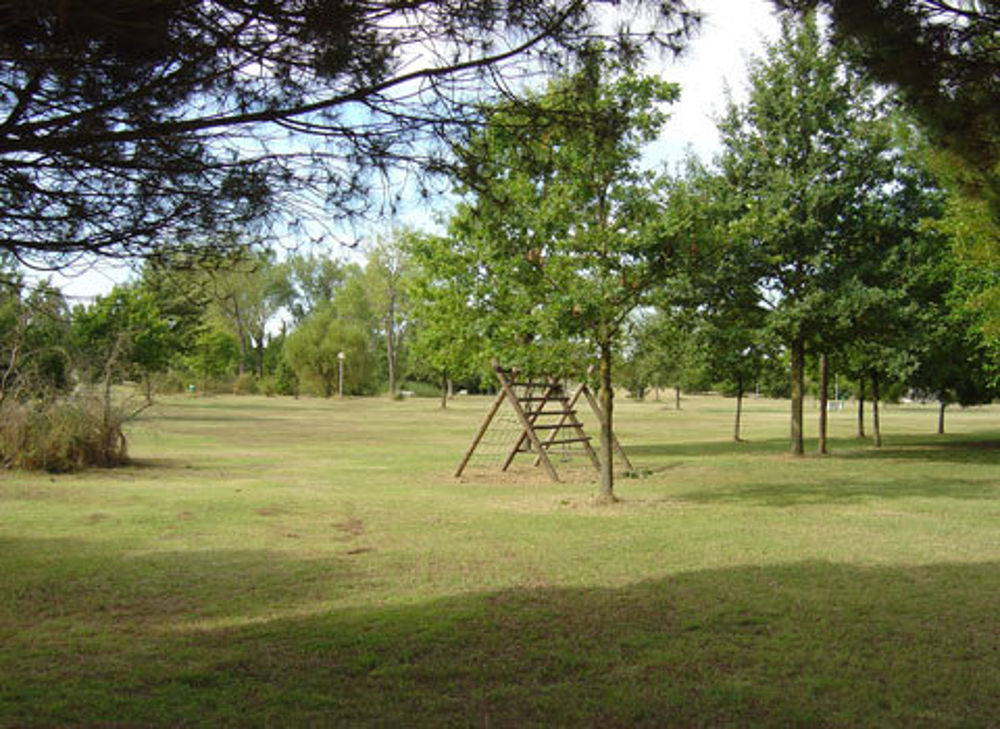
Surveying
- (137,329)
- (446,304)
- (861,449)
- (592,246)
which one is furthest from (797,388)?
(137,329)

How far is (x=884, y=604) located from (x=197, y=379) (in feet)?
231

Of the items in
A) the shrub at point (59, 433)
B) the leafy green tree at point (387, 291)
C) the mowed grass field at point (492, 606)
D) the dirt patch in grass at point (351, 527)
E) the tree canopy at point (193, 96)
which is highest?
the leafy green tree at point (387, 291)

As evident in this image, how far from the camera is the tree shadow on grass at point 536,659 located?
440 cm

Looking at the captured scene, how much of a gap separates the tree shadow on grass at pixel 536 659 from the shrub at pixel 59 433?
8848mm

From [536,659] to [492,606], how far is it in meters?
1.31

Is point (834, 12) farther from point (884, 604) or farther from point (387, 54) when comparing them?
point (884, 604)

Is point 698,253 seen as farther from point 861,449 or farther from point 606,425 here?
point 861,449

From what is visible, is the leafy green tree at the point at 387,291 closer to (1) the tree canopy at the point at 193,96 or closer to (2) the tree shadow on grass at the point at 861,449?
(2) the tree shadow on grass at the point at 861,449

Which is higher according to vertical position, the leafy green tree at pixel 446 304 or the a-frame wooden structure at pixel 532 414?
the leafy green tree at pixel 446 304

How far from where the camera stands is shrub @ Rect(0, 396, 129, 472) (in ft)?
48.8

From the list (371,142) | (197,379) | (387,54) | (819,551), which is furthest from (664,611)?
(197,379)

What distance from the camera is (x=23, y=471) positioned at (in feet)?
48.6

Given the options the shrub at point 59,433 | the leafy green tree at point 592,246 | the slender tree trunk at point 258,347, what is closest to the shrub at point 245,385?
the slender tree trunk at point 258,347

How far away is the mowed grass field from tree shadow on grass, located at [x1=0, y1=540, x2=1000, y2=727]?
0.07ft
